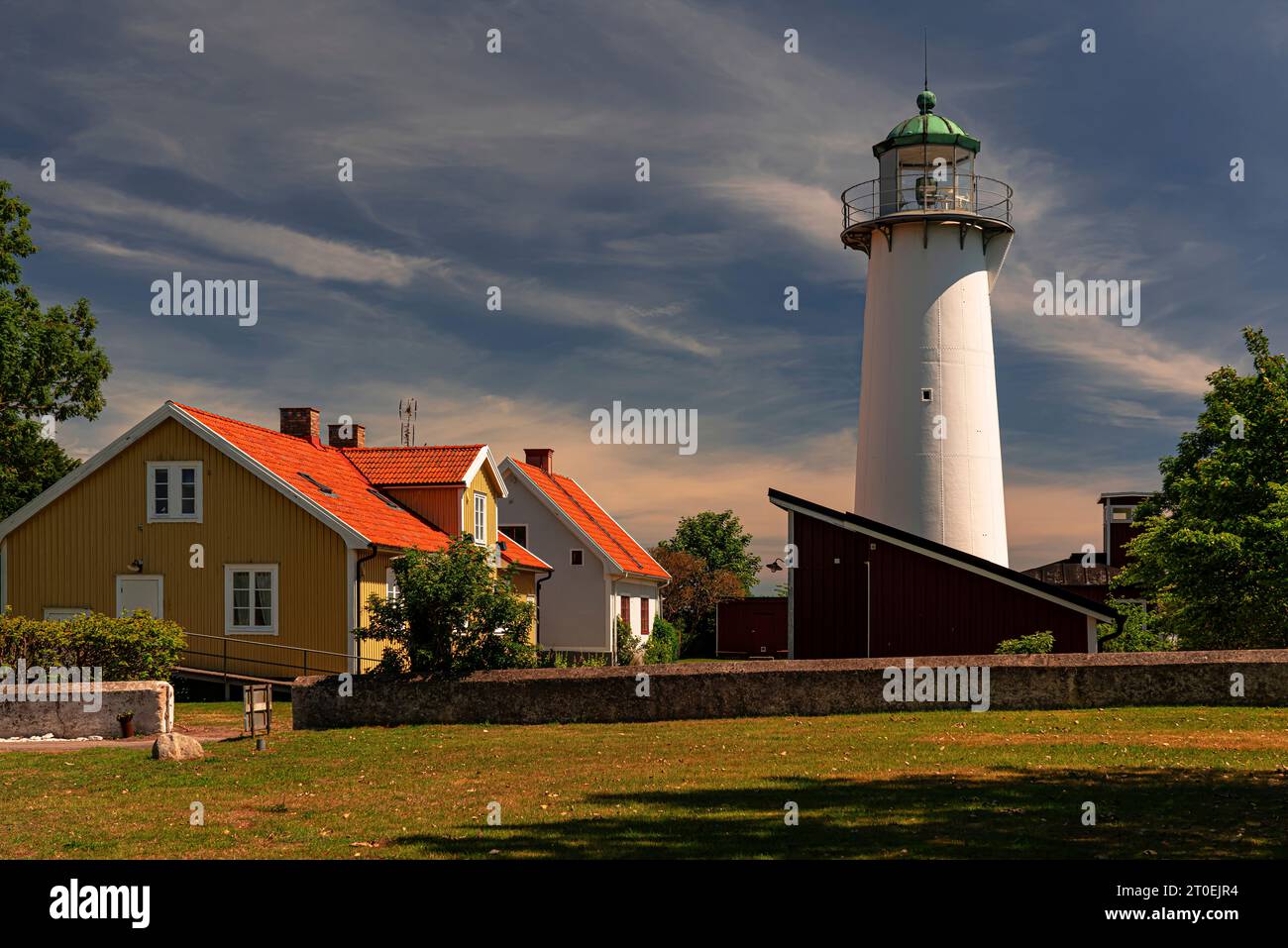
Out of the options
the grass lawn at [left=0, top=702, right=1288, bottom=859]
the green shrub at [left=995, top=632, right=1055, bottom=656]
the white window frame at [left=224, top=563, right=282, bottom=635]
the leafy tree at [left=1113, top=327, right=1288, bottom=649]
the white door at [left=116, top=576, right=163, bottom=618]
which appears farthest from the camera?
the white door at [left=116, top=576, right=163, bottom=618]

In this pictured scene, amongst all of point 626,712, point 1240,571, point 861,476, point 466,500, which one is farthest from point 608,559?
point 626,712

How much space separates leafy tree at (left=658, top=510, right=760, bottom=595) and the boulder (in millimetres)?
74105

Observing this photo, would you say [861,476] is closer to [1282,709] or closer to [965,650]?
[965,650]

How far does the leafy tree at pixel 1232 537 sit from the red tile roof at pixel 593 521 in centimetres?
1785

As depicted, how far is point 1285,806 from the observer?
10.4 meters

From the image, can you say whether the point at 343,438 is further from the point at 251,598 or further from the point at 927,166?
the point at 927,166

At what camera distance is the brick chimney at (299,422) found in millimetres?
35906

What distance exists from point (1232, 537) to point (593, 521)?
24.8 m

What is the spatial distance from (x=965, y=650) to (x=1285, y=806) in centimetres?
1571

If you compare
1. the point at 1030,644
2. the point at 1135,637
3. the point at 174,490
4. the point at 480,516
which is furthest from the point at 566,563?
the point at 1030,644

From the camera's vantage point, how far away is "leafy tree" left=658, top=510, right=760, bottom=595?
90875 millimetres

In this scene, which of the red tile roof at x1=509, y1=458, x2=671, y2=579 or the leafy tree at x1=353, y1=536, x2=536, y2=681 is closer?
the leafy tree at x1=353, y1=536, x2=536, y2=681

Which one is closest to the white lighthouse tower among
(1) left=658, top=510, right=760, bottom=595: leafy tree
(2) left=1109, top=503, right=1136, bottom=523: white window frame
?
(2) left=1109, top=503, right=1136, bottom=523: white window frame

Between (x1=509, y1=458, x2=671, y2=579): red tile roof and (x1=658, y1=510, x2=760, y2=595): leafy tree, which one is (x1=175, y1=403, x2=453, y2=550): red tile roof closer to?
(x1=509, y1=458, x2=671, y2=579): red tile roof
